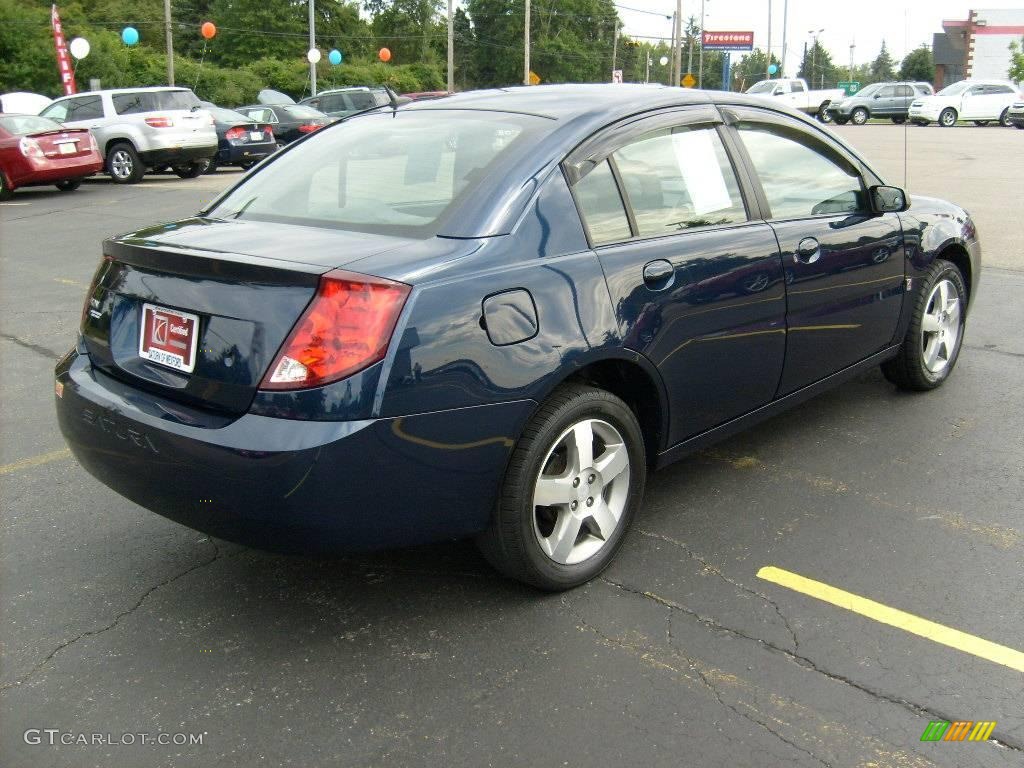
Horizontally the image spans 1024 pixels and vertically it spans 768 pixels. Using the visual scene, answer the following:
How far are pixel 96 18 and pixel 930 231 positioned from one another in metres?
71.7

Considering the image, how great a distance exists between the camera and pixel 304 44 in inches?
2857

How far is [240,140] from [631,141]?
18654 millimetres

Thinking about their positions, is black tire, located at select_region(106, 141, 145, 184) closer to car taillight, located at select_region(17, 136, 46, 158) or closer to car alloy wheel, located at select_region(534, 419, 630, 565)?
car taillight, located at select_region(17, 136, 46, 158)

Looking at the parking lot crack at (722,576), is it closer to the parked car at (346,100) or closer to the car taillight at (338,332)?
the car taillight at (338,332)

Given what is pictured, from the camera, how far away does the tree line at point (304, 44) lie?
1690 inches

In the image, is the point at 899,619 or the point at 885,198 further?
the point at 885,198

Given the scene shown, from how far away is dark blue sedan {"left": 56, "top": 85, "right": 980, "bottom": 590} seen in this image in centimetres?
275

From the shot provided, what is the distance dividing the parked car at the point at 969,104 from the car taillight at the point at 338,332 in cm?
4095

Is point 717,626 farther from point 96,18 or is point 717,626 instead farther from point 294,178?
point 96,18

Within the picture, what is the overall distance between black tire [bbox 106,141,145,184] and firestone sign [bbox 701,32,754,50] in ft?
250

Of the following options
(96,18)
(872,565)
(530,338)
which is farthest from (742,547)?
(96,18)

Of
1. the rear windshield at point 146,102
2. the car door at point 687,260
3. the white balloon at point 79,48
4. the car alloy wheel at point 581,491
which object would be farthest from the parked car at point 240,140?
the car alloy wheel at point 581,491

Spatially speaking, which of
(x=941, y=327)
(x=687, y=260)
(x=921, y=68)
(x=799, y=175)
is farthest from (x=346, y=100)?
(x=921, y=68)

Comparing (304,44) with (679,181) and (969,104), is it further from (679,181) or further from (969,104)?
(679,181)
